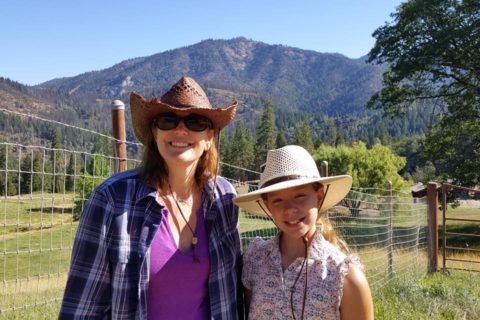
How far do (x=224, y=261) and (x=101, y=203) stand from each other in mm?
592

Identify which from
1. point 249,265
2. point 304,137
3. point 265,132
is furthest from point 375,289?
point 304,137

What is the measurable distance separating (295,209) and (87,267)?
33.6 inches

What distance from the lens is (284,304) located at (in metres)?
2.12

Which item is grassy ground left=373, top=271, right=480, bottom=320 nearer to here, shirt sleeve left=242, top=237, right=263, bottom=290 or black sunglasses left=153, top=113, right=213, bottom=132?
shirt sleeve left=242, top=237, right=263, bottom=290

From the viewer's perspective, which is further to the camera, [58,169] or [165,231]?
[58,169]

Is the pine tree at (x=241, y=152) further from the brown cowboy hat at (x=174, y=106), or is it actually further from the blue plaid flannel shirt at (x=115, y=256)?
the blue plaid flannel shirt at (x=115, y=256)

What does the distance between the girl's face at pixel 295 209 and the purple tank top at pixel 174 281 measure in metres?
0.35

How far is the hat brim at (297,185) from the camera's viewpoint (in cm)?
210

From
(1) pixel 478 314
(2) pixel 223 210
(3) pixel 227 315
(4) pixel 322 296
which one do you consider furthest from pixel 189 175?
(1) pixel 478 314

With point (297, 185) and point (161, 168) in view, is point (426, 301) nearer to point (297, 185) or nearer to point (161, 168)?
point (297, 185)

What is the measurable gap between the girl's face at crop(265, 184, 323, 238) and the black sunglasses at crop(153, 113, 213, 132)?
17.4 inches

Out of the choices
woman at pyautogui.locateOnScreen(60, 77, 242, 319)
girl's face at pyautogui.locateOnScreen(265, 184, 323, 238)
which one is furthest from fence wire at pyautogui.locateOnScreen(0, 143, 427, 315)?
girl's face at pyautogui.locateOnScreen(265, 184, 323, 238)

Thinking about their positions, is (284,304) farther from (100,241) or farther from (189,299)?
(100,241)

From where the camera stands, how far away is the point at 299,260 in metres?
2.17
